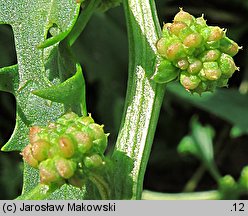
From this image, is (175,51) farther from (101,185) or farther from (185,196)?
(185,196)

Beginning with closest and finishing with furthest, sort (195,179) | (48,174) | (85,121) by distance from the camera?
1. (48,174)
2. (85,121)
3. (195,179)

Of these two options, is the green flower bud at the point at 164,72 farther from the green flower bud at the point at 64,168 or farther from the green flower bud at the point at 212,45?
the green flower bud at the point at 64,168

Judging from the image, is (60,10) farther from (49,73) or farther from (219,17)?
(219,17)

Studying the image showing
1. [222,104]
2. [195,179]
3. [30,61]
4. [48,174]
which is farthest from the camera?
[195,179]

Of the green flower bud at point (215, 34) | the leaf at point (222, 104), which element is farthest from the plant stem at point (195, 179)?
the green flower bud at point (215, 34)

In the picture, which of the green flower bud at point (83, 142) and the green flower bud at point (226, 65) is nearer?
the green flower bud at point (83, 142)

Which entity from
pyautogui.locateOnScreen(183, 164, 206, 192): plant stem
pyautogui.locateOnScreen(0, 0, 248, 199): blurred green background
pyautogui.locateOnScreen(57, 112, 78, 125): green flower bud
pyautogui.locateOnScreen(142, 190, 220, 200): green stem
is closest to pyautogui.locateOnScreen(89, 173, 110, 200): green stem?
pyautogui.locateOnScreen(57, 112, 78, 125): green flower bud

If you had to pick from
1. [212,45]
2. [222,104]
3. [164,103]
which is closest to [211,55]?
[212,45]
